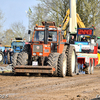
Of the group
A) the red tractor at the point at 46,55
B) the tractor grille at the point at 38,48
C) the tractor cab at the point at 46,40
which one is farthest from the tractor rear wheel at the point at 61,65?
the tractor grille at the point at 38,48

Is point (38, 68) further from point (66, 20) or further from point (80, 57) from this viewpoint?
point (66, 20)

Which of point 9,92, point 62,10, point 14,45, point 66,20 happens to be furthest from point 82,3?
point 9,92

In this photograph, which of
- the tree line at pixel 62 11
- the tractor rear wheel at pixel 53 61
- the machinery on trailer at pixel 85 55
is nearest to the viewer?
the tractor rear wheel at pixel 53 61

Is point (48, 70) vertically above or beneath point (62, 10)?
beneath

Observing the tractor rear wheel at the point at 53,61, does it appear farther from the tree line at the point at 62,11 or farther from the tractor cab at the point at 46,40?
the tree line at the point at 62,11

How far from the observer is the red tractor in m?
10.8

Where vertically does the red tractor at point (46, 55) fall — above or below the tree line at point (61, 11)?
below

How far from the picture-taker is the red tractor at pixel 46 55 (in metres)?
10.8

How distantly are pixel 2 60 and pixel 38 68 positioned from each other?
49.1 ft

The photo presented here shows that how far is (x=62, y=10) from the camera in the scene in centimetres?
3462

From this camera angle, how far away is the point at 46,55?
457 inches

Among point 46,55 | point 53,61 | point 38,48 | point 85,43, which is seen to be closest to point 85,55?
point 85,43

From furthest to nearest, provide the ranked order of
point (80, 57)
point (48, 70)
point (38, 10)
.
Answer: point (38, 10) < point (80, 57) < point (48, 70)

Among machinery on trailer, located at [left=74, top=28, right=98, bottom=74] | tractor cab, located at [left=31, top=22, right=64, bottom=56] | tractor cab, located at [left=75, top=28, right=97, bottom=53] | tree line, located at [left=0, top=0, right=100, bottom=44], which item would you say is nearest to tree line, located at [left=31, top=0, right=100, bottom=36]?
tree line, located at [left=0, top=0, right=100, bottom=44]
